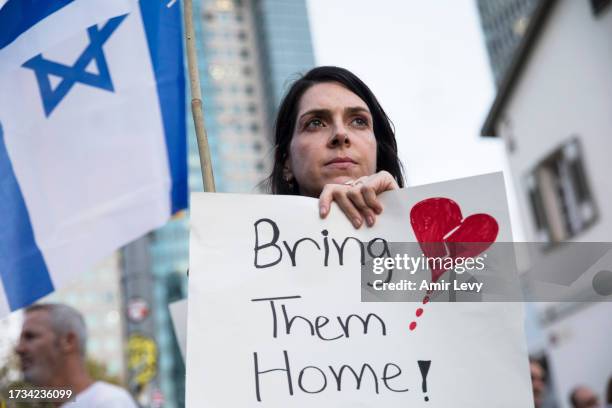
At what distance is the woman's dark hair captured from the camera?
2412 millimetres

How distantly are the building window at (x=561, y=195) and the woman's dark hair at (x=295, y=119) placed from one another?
13.9 metres

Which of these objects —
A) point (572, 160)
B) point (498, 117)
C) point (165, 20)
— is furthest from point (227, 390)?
point (498, 117)

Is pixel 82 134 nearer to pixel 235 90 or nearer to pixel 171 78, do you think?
pixel 171 78

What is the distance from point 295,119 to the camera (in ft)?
7.89

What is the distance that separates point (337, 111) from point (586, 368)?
14150 millimetres

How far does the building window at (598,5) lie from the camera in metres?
15.4

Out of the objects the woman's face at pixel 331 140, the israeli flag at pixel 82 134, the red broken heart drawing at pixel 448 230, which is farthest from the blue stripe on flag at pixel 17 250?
the red broken heart drawing at pixel 448 230

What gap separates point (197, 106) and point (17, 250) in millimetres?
1119

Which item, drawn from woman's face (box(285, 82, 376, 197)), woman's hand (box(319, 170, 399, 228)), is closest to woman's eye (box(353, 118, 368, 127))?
woman's face (box(285, 82, 376, 197))

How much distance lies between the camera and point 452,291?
178cm

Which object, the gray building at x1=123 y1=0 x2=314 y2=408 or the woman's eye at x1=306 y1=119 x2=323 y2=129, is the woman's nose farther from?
the gray building at x1=123 y1=0 x2=314 y2=408

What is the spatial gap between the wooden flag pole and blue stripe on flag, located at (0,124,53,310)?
102 centimetres

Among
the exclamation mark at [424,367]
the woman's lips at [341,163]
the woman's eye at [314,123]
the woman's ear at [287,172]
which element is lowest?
the exclamation mark at [424,367]

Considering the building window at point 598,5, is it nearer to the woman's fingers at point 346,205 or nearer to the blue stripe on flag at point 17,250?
the blue stripe on flag at point 17,250
